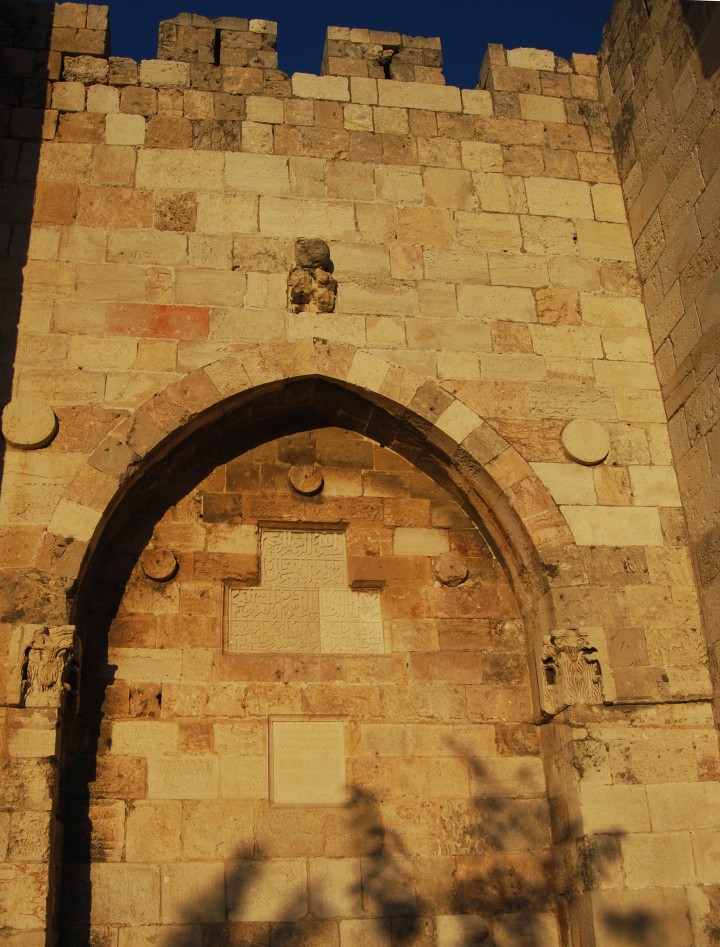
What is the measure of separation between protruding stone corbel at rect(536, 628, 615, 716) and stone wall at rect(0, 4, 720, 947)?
17mm

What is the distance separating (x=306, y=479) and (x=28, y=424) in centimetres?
169

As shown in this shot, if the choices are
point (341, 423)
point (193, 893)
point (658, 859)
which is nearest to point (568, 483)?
point (341, 423)

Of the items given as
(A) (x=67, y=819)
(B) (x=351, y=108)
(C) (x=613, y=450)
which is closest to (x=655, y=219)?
(C) (x=613, y=450)

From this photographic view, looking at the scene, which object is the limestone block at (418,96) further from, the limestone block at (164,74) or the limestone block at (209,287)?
the limestone block at (209,287)

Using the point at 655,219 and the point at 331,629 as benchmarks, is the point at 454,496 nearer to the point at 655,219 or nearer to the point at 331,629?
the point at 331,629

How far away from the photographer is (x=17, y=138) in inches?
270

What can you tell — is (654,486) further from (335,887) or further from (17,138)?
(17,138)

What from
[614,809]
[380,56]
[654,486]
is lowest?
[614,809]

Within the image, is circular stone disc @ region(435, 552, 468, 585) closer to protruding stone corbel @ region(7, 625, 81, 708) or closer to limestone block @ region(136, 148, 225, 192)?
protruding stone corbel @ region(7, 625, 81, 708)

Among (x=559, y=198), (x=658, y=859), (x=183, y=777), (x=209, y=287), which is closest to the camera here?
(x=658, y=859)

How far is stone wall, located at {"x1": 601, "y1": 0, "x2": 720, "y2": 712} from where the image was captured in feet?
20.2

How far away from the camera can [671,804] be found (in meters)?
5.59

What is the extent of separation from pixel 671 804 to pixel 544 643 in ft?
3.46

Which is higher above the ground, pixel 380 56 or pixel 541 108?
pixel 380 56
